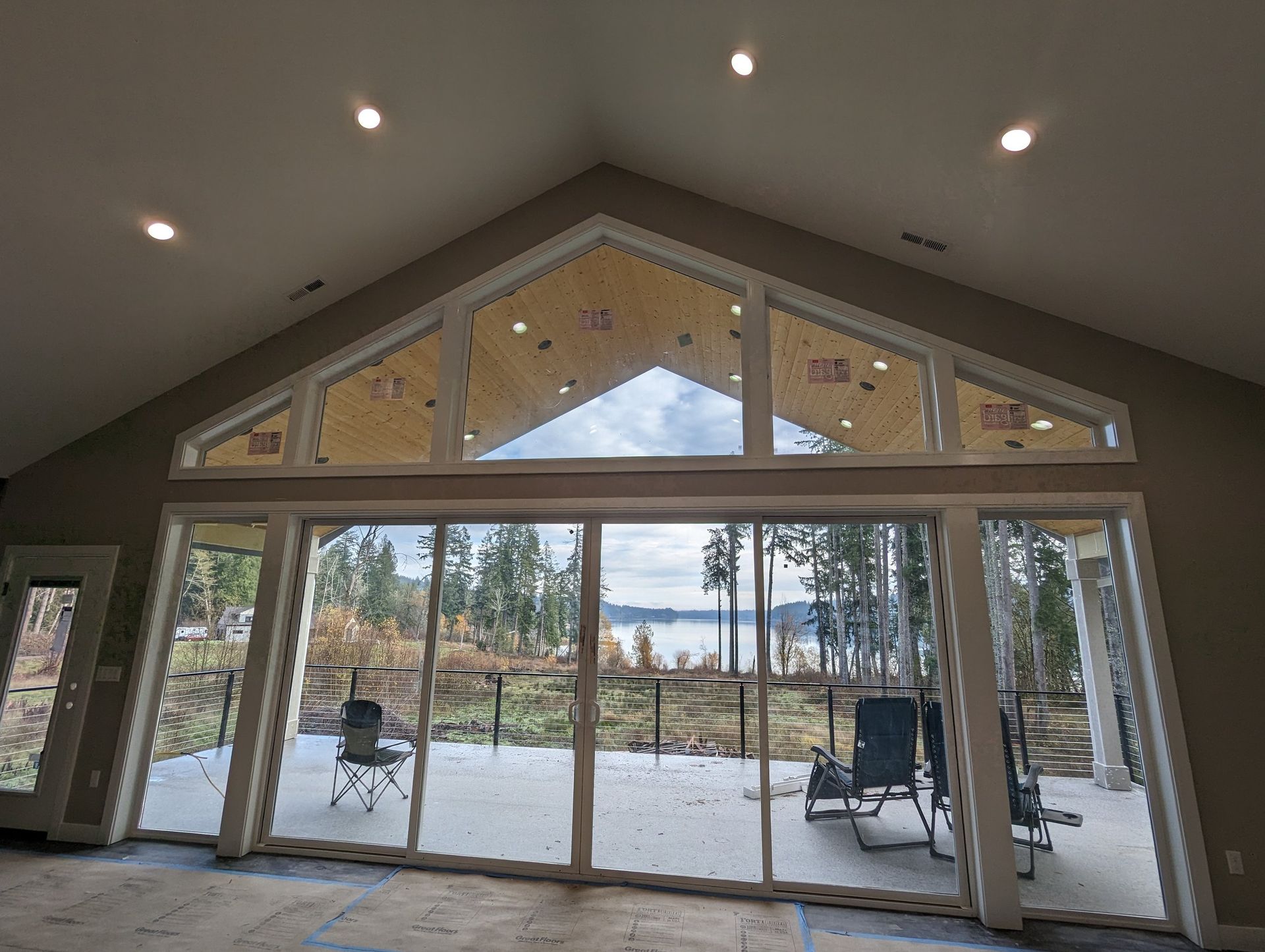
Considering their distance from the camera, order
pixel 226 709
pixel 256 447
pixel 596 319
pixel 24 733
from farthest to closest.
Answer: pixel 256 447
pixel 596 319
pixel 24 733
pixel 226 709

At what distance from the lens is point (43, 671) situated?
4.10 metres

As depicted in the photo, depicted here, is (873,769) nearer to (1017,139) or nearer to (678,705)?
(678,705)

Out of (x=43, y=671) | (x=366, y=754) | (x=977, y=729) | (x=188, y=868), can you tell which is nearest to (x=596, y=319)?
(x=366, y=754)

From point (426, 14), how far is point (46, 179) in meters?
2.01

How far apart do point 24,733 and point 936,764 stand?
224 inches

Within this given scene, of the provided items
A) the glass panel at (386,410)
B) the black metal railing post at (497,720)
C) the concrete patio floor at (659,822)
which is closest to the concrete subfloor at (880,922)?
the concrete patio floor at (659,822)

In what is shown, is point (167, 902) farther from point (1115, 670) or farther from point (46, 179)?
point (1115, 670)

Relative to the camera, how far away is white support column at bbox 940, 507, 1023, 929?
3.02m

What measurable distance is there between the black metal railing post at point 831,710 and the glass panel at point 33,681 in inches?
194

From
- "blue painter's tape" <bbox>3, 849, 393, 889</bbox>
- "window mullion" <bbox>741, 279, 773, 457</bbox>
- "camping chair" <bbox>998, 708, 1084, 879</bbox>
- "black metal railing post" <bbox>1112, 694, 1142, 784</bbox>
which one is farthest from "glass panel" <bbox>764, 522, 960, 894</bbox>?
"blue painter's tape" <bbox>3, 849, 393, 889</bbox>

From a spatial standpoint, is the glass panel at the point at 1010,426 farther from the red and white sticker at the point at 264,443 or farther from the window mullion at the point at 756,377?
the red and white sticker at the point at 264,443

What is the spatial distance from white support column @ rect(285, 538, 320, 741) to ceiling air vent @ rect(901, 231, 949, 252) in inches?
164

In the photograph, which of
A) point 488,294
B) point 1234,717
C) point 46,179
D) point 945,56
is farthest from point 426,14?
point 1234,717

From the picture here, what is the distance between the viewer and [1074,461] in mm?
3363
